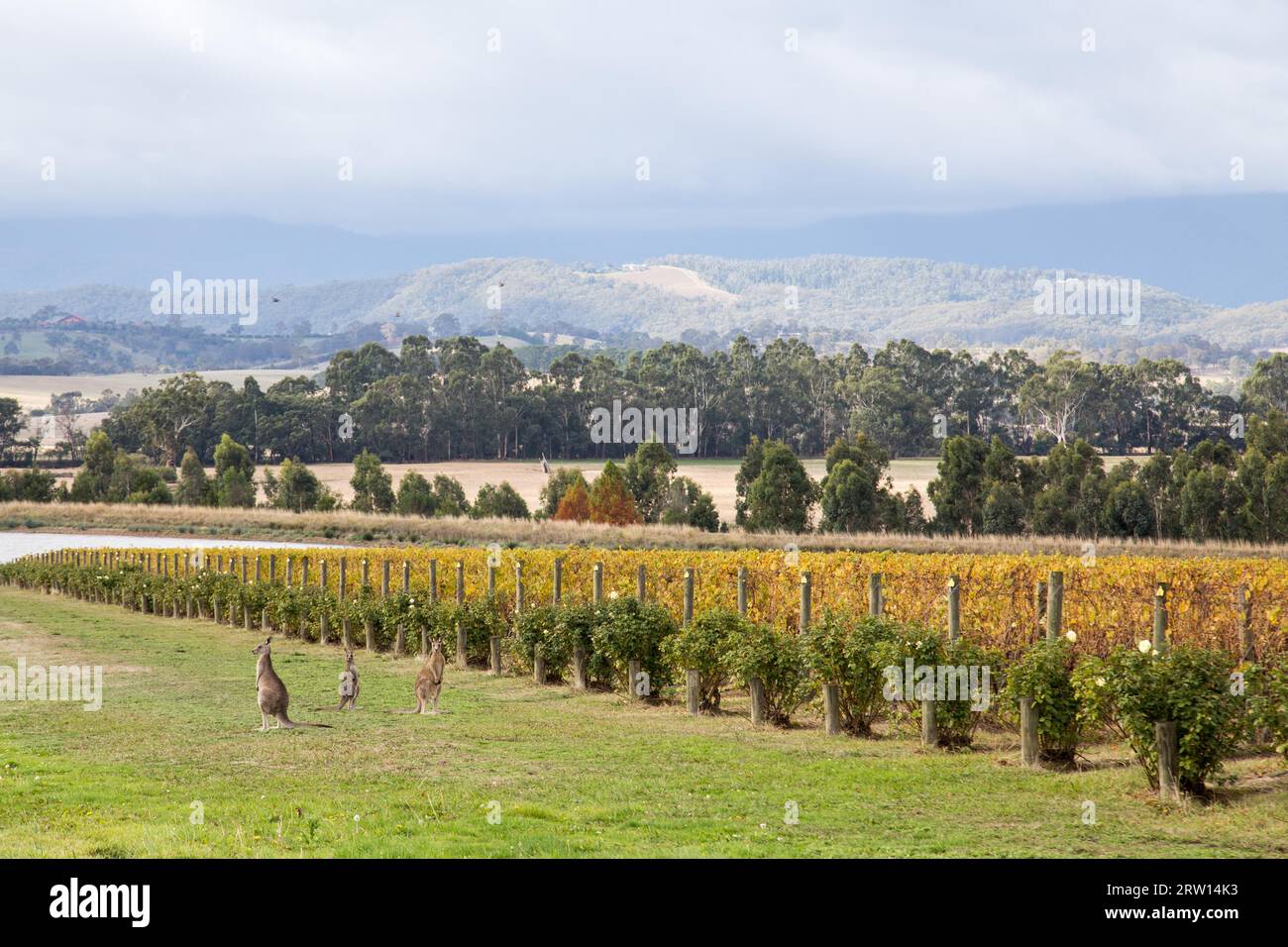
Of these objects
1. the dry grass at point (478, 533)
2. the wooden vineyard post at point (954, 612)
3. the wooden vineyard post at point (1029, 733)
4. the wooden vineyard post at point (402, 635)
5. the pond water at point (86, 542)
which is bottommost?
the pond water at point (86, 542)

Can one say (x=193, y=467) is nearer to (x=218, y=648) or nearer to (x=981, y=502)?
(x=981, y=502)

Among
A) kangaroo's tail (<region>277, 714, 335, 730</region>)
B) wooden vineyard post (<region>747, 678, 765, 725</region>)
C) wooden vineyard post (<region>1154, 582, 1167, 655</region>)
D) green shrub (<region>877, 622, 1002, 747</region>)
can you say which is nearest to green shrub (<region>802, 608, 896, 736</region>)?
green shrub (<region>877, 622, 1002, 747</region>)

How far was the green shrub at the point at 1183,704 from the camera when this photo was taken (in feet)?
36.5

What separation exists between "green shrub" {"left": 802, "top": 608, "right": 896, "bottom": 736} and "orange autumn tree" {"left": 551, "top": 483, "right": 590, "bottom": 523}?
57.2 m

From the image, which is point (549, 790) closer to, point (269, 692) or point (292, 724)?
point (269, 692)

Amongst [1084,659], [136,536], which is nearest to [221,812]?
[1084,659]

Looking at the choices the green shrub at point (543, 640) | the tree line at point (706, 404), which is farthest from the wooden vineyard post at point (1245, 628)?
the tree line at point (706, 404)

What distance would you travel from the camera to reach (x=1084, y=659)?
1224 cm

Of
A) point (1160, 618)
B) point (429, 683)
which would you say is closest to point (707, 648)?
point (429, 683)

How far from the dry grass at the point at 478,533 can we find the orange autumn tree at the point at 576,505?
205cm

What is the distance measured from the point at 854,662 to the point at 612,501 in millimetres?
56612

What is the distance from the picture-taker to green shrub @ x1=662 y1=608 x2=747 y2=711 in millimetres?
16734

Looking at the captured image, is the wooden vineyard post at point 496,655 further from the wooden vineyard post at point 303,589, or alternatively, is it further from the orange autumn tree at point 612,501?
the orange autumn tree at point 612,501
